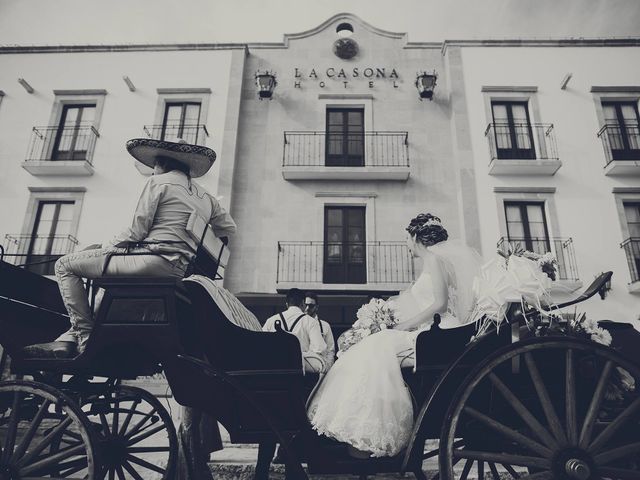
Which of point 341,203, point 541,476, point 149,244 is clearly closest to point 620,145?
point 341,203

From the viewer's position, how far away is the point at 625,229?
11.8m

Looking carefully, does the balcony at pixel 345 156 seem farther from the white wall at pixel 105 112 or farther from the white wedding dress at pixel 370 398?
the white wedding dress at pixel 370 398

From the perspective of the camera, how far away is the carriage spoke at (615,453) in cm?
239

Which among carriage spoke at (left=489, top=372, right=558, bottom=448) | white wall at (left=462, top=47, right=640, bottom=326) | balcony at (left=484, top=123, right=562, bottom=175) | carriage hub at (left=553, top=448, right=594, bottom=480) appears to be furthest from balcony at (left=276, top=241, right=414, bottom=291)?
carriage hub at (left=553, top=448, right=594, bottom=480)

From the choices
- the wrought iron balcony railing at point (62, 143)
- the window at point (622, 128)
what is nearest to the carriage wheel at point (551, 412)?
the window at point (622, 128)

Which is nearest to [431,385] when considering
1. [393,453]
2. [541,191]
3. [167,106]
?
[393,453]

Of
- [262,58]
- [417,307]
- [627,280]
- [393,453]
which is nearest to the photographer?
A: [393,453]

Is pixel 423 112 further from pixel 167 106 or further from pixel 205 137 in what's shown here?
pixel 167 106

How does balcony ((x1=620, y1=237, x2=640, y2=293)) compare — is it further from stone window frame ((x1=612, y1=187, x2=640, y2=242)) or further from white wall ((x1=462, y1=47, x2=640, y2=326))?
stone window frame ((x1=612, y1=187, x2=640, y2=242))

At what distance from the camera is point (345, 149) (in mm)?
12992

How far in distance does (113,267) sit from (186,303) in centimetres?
54

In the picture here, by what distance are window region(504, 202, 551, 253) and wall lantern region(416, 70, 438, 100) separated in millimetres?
3794

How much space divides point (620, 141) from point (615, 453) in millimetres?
12734

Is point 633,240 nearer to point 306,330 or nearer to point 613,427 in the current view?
point 306,330
